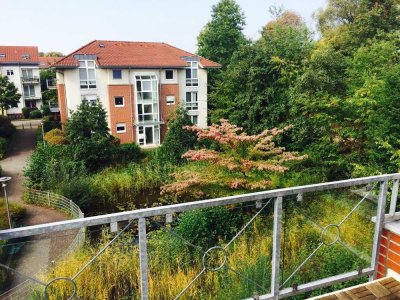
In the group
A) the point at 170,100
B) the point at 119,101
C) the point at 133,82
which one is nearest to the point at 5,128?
the point at 119,101

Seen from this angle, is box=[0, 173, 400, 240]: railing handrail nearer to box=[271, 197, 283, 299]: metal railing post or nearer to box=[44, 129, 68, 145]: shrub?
box=[271, 197, 283, 299]: metal railing post

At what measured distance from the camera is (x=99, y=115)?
59.1 feet

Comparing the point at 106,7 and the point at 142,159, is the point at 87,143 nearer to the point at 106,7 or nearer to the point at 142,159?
the point at 142,159

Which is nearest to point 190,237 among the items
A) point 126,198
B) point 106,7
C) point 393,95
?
point 393,95

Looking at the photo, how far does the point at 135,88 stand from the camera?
2378 centimetres

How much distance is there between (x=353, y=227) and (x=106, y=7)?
38.0 feet

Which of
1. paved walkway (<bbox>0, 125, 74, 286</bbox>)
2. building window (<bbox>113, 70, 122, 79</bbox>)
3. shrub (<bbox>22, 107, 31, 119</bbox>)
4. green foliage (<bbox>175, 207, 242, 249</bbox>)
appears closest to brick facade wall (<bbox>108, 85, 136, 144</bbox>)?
building window (<bbox>113, 70, 122, 79</bbox>)

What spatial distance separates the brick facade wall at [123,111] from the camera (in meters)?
23.6

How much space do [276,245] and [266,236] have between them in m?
0.60

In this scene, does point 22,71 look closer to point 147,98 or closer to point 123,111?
point 123,111

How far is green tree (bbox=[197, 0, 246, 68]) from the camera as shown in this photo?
30016mm

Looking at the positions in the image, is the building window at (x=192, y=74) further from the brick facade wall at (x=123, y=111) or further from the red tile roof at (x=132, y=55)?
the brick facade wall at (x=123, y=111)

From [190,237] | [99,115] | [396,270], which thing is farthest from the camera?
[99,115]

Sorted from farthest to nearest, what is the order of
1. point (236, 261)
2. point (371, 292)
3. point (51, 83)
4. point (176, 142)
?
point (51, 83)
point (176, 142)
point (236, 261)
point (371, 292)
